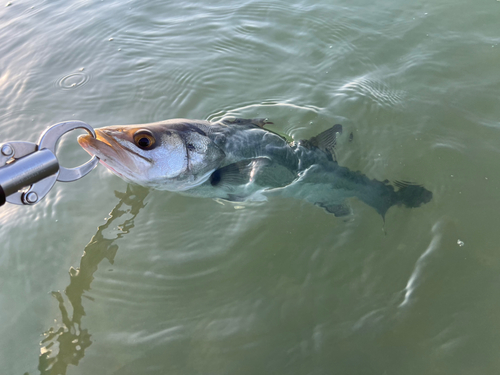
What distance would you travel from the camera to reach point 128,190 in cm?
437

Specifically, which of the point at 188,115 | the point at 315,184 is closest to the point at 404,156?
the point at 315,184

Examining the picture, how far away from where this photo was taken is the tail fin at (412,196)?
12.6 feet

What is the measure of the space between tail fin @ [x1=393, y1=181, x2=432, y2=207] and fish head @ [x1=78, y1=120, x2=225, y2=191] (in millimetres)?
1905

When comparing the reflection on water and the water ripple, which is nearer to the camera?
the reflection on water

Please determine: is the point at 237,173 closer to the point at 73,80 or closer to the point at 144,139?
the point at 144,139

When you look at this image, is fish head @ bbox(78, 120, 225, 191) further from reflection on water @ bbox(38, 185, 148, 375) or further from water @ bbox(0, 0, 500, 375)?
reflection on water @ bbox(38, 185, 148, 375)

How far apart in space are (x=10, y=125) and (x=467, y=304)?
20.3 feet

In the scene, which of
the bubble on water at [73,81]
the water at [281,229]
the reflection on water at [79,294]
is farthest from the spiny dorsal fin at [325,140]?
the bubble on water at [73,81]

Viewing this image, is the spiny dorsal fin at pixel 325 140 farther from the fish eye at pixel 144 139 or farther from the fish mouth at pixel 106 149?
the fish mouth at pixel 106 149

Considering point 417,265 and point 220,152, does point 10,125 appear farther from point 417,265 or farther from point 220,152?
point 417,265

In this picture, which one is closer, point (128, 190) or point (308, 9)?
point (128, 190)

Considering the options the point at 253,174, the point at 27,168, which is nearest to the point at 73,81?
the point at 253,174

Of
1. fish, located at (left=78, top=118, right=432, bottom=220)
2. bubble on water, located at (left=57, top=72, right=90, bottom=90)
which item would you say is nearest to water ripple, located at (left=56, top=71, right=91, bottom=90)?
bubble on water, located at (left=57, top=72, right=90, bottom=90)

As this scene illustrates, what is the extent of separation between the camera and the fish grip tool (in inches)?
71.3
